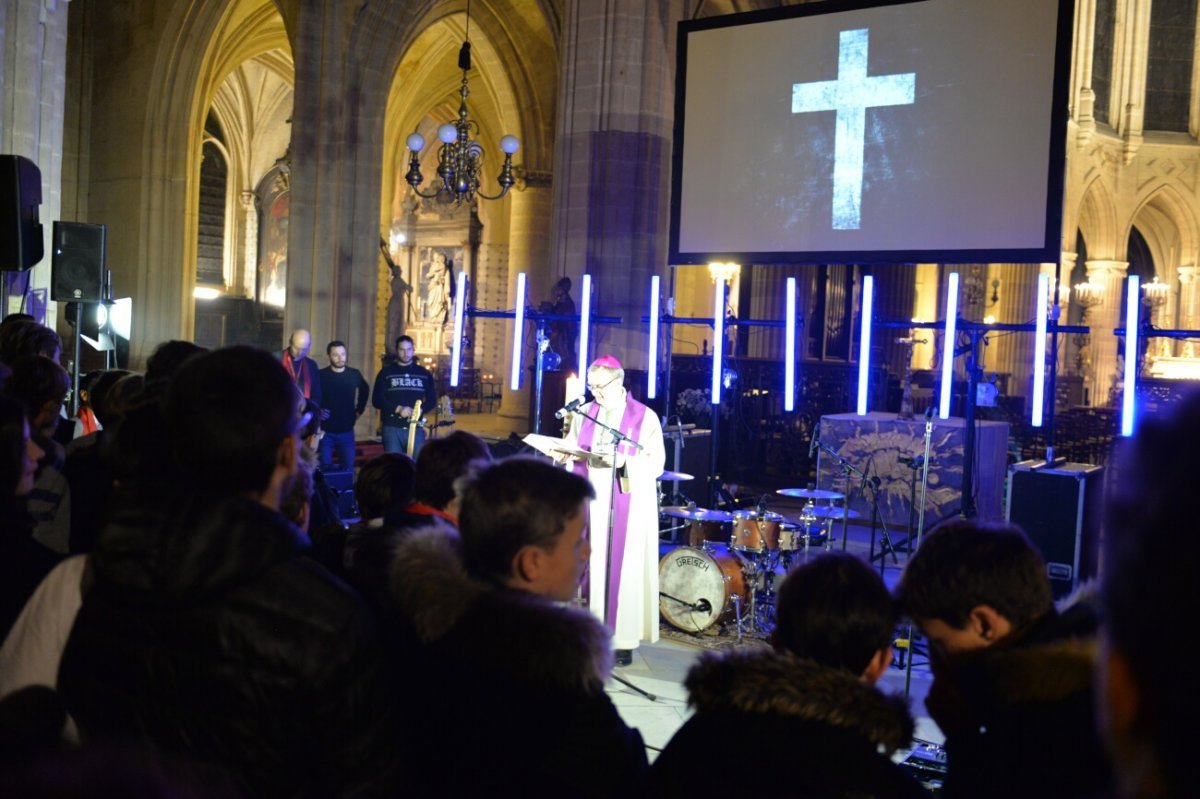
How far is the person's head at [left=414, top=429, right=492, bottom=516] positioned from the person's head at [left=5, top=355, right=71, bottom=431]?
150 centimetres

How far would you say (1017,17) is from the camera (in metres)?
7.13

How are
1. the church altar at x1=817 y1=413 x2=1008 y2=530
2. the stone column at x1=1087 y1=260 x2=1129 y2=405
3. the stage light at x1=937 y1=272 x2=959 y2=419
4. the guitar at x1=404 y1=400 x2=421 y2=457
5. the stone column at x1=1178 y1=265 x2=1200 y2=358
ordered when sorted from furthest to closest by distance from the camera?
the stone column at x1=1178 y1=265 x2=1200 y2=358 → the stone column at x1=1087 y1=260 x2=1129 y2=405 → the church altar at x1=817 y1=413 x2=1008 y2=530 → the guitar at x1=404 y1=400 x2=421 y2=457 → the stage light at x1=937 y1=272 x2=959 y2=419

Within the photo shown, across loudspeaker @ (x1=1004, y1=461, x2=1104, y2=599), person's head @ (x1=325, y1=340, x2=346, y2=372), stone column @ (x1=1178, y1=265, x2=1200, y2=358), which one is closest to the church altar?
loudspeaker @ (x1=1004, y1=461, x2=1104, y2=599)

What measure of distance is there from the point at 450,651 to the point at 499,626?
3.8 inches

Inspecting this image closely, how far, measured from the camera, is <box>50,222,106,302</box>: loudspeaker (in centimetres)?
753

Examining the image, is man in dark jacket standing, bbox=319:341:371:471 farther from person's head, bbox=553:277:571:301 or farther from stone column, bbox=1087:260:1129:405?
stone column, bbox=1087:260:1129:405

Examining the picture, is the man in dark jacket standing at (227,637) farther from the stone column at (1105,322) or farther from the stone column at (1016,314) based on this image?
the stone column at (1105,322)

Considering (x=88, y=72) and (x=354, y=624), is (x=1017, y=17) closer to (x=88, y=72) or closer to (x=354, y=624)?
(x=354, y=624)

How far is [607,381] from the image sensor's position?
6.13 metres

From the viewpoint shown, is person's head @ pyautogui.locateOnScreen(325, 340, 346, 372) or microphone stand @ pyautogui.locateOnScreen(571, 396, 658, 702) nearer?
microphone stand @ pyautogui.locateOnScreen(571, 396, 658, 702)

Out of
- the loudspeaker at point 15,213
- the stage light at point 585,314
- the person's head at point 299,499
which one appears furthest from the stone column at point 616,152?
the person's head at point 299,499

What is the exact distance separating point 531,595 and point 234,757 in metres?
Result: 0.52

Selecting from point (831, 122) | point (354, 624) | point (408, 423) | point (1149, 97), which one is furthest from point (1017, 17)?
point (1149, 97)

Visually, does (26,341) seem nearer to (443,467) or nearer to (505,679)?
(443,467)
